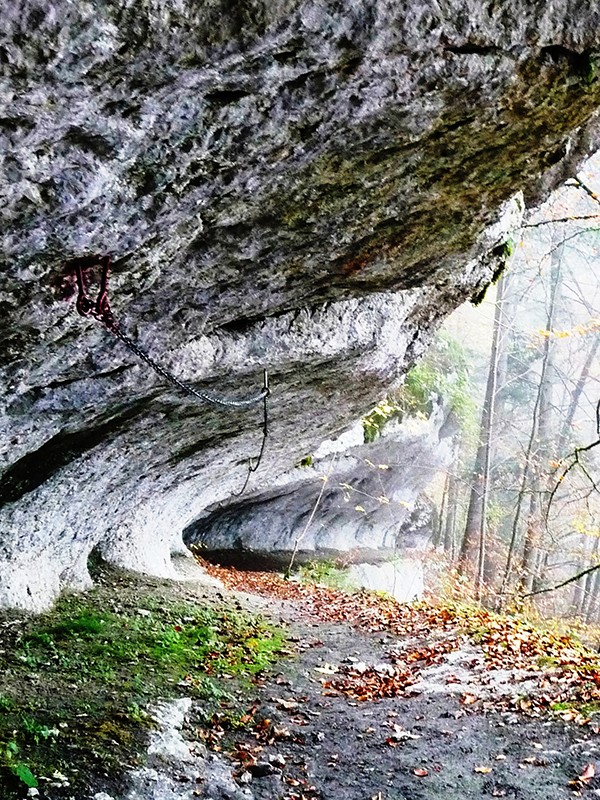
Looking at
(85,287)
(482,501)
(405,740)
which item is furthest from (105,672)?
(482,501)

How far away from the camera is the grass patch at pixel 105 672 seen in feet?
14.7

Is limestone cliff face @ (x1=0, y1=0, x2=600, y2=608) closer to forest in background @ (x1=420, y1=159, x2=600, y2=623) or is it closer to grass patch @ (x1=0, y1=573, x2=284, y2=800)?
grass patch @ (x1=0, y1=573, x2=284, y2=800)

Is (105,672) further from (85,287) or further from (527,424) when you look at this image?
(527,424)

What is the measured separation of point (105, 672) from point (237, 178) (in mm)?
4876

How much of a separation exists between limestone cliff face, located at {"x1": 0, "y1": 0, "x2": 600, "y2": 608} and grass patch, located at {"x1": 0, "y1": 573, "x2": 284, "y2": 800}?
949mm

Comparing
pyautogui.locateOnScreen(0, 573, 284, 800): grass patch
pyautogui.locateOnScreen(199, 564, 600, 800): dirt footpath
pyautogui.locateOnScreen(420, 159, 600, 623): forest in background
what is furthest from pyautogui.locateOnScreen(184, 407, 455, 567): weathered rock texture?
pyautogui.locateOnScreen(199, 564, 600, 800): dirt footpath

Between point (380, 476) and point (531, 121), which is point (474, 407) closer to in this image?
point (380, 476)

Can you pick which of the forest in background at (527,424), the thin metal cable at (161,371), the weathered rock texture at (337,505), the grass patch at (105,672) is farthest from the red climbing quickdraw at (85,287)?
the weathered rock texture at (337,505)

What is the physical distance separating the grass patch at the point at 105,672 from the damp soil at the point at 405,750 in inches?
26.7

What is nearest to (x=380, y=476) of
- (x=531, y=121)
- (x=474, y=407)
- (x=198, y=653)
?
(x=474, y=407)

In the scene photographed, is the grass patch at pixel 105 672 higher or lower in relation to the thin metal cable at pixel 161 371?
lower

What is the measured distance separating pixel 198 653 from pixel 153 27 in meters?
6.61

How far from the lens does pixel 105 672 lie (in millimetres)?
6281

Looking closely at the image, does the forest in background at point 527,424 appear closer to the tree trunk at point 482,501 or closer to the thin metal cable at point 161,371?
the tree trunk at point 482,501
